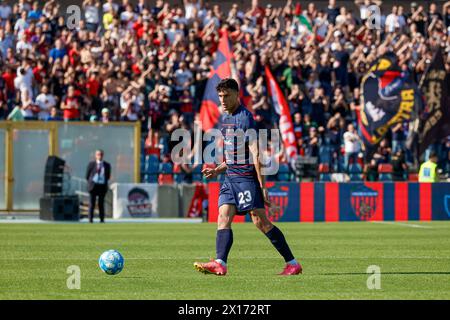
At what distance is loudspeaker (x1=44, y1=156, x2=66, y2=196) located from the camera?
1271 inches

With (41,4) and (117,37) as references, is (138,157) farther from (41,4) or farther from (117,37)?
(41,4)

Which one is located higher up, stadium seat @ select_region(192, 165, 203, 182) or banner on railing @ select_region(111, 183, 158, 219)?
stadium seat @ select_region(192, 165, 203, 182)

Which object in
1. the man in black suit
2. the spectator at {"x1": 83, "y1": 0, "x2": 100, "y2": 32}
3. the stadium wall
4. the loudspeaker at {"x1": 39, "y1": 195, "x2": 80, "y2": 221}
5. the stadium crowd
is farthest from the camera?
the spectator at {"x1": 83, "y1": 0, "x2": 100, "y2": 32}

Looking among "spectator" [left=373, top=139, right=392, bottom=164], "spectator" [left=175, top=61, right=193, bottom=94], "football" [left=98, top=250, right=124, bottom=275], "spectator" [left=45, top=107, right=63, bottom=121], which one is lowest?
"football" [left=98, top=250, right=124, bottom=275]

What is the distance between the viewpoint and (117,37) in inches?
1352

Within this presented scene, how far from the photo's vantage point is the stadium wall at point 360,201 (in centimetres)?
3172

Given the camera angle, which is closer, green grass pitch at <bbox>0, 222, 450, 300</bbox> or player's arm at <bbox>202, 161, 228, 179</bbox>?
green grass pitch at <bbox>0, 222, 450, 300</bbox>

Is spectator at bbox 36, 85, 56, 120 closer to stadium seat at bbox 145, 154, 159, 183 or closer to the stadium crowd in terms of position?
the stadium crowd

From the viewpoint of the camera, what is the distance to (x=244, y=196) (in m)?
14.3

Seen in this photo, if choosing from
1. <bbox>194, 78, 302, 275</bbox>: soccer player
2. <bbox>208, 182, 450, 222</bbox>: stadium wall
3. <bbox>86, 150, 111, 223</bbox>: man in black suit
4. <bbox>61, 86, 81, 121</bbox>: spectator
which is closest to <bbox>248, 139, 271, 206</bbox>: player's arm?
<bbox>194, 78, 302, 275</bbox>: soccer player

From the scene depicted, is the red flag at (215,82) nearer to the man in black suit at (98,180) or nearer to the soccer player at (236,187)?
the man in black suit at (98,180)

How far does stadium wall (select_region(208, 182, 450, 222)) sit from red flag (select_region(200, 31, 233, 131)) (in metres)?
2.61

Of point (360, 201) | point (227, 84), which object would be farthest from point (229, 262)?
point (360, 201)

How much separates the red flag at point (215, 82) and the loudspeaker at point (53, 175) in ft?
14.1
